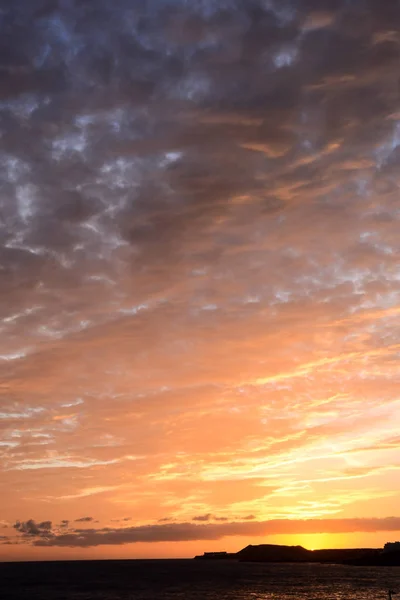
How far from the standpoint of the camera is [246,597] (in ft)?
440

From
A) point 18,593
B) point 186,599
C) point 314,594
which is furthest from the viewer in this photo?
point 18,593

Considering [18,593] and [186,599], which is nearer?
[186,599]

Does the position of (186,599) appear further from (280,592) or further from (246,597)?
(280,592)

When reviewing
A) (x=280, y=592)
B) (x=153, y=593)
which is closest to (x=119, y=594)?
(x=153, y=593)

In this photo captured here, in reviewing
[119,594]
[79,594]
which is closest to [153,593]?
[119,594]

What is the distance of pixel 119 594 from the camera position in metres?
143

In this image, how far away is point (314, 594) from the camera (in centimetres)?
14188

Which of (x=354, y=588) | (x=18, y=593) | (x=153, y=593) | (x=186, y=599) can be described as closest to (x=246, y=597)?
(x=186, y=599)

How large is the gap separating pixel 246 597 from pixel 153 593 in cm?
2521

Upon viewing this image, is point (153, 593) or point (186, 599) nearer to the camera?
point (186, 599)

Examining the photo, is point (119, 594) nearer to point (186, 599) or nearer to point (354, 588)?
point (186, 599)

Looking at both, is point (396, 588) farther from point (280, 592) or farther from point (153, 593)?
point (153, 593)

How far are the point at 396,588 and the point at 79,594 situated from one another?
80.7 meters

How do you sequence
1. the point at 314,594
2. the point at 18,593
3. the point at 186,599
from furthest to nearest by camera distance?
the point at 18,593 → the point at 314,594 → the point at 186,599
